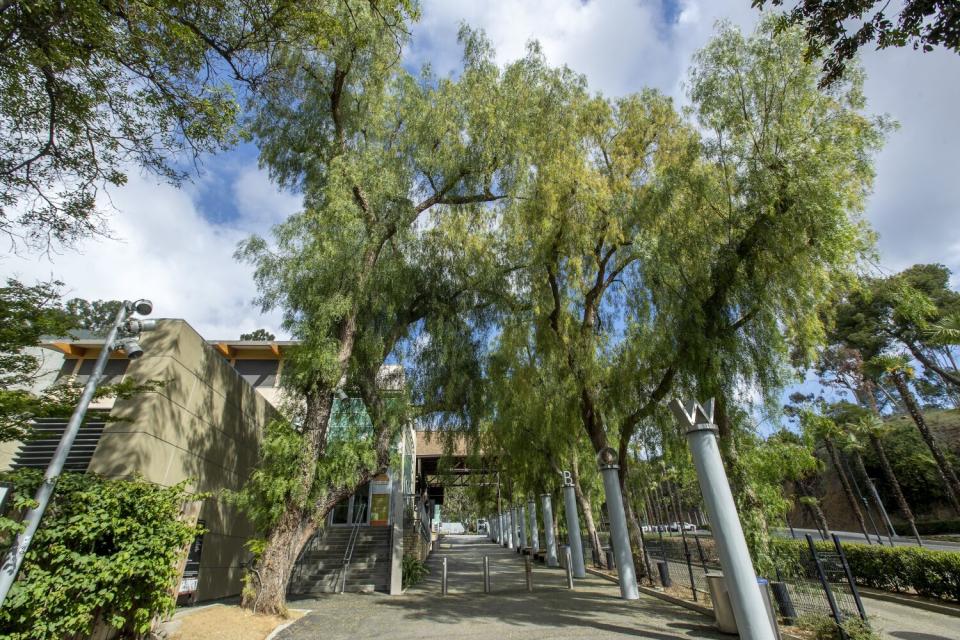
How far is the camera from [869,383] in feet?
97.3

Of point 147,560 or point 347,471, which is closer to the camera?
point 147,560

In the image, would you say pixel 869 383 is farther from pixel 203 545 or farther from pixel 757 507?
pixel 203 545

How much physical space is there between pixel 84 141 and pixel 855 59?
39.2 feet

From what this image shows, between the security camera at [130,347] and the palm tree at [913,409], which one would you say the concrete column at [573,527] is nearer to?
the security camera at [130,347]

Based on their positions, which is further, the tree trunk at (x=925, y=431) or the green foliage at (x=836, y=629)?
the tree trunk at (x=925, y=431)

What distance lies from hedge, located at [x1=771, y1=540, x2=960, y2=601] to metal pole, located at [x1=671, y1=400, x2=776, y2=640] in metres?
2.59

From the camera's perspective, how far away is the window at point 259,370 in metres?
18.0

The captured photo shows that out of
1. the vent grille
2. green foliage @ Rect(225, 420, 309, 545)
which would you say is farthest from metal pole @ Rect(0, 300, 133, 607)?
the vent grille

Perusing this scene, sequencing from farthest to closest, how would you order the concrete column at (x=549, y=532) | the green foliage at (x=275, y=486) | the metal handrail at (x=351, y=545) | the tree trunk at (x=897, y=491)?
the tree trunk at (x=897, y=491), the concrete column at (x=549, y=532), the metal handrail at (x=351, y=545), the green foliage at (x=275, y=486)

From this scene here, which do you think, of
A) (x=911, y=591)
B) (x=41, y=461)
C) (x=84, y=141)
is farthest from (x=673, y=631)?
(x=41, y=461)

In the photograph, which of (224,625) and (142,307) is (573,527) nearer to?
(224,625)

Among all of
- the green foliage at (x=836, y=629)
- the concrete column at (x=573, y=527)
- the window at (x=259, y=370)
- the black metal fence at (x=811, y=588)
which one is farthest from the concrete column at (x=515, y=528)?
the green foliage at (x=836, y=629)

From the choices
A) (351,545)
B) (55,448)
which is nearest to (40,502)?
(55,448)

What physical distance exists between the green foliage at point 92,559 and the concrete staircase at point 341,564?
7782mm
